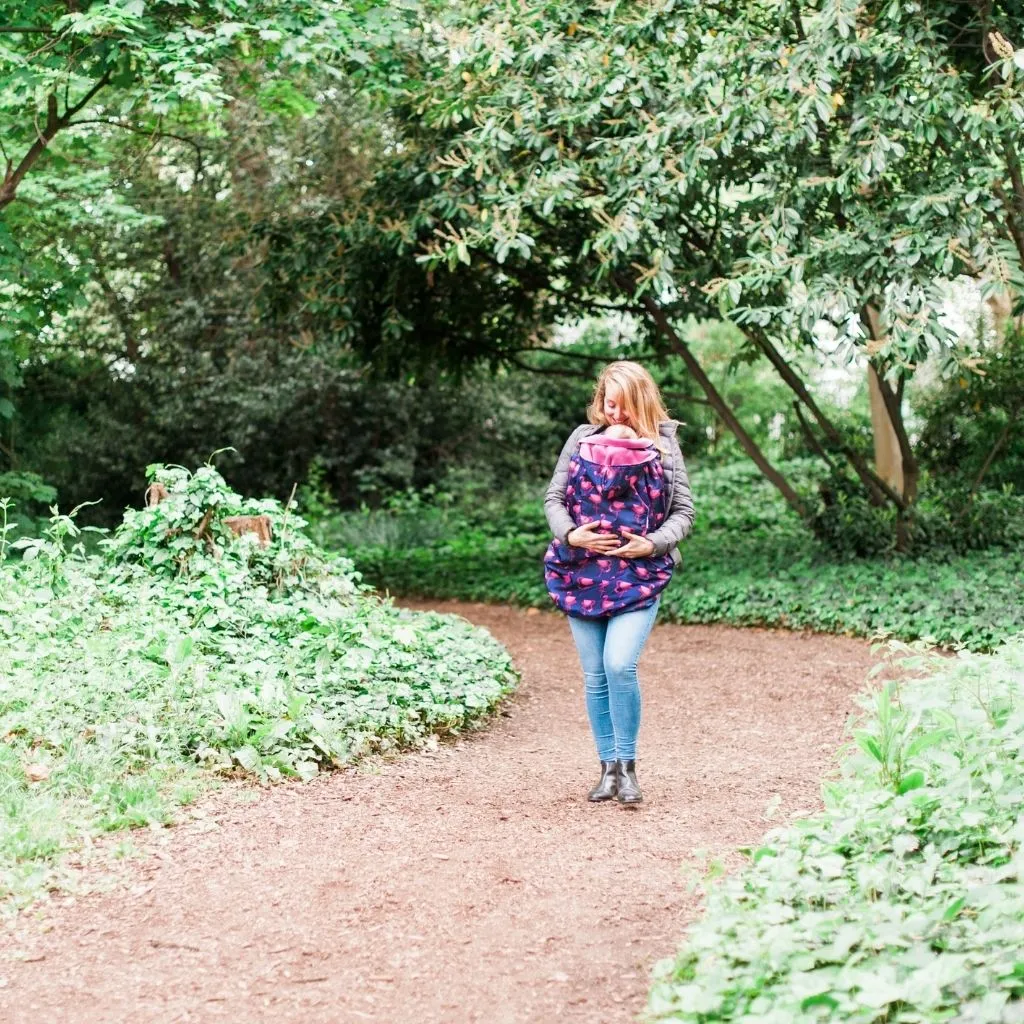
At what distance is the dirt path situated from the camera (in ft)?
10.4

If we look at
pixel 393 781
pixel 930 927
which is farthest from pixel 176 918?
pixel 930 927

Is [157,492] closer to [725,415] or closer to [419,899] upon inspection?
[419,899]

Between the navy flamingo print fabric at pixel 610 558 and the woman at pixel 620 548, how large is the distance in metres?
0.02

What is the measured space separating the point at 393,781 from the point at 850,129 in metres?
5.43

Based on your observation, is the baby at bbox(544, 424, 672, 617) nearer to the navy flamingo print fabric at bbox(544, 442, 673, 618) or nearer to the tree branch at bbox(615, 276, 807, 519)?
the navy flamingo print fabric at bbox(544, 442, 673, 618)

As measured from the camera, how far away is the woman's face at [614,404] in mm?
4727

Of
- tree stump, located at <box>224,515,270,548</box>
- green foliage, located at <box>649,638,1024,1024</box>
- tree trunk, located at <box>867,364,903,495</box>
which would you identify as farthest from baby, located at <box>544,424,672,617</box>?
tree trunk, located at <box>867,364,903,495</box>

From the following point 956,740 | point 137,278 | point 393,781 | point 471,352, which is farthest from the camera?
point 137,278

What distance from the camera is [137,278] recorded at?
1603 centimetres

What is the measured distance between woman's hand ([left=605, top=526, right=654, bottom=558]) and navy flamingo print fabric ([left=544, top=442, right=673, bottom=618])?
44 millimetres

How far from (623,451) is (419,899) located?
1880 mm

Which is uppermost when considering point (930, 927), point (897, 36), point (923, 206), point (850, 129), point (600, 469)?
point (897, 36)

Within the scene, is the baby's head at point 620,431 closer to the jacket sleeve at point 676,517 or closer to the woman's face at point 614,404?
the woman's face at point 614,404

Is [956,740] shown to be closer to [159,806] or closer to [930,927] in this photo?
[930,927]
